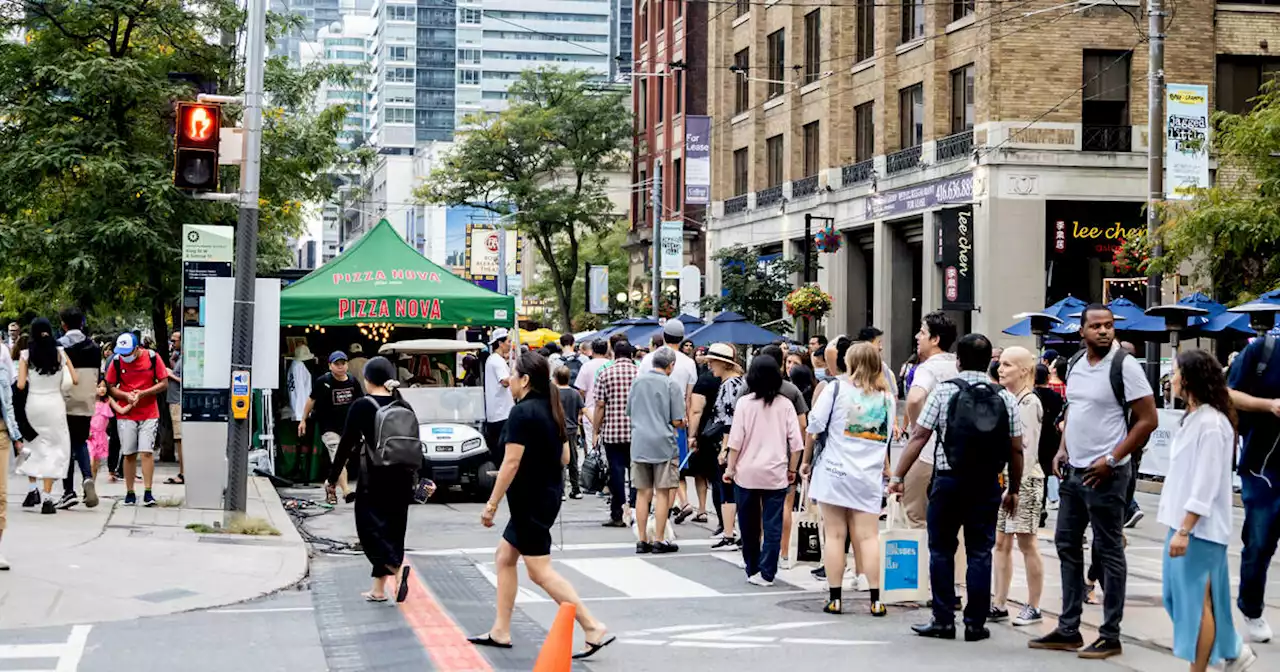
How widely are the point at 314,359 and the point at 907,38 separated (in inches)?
880

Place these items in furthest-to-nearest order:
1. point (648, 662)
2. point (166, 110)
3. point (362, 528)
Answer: point (166, 110) < point (362, 528) < point (648, 662)

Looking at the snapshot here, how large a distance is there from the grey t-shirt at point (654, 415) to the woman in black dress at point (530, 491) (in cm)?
507

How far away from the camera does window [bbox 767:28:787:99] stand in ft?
162

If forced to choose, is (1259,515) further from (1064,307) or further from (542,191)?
(542,191)

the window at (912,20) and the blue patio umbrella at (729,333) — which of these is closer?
the blue patio umbrella at (729,333)

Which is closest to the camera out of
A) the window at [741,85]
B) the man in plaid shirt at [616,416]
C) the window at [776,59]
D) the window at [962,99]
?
the man in plaid shirt at [616,416]

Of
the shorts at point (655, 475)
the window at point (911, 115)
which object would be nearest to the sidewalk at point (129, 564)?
the shorts at point (655, 475)

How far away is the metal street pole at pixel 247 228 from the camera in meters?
14.7

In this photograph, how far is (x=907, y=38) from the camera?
135ft

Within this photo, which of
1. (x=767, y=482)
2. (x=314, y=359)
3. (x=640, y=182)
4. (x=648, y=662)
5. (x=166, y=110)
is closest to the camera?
(x=648, y=662)

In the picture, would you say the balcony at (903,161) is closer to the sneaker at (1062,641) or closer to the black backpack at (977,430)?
the black backpack at (977,430)

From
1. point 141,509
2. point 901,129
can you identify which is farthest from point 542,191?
point 141,509

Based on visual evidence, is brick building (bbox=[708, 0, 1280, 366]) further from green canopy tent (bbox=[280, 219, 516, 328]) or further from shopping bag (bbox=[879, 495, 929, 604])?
shopping bag (bbox=[879, 495, 929, 604])

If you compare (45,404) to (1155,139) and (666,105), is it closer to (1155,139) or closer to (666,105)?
(1155,139)
